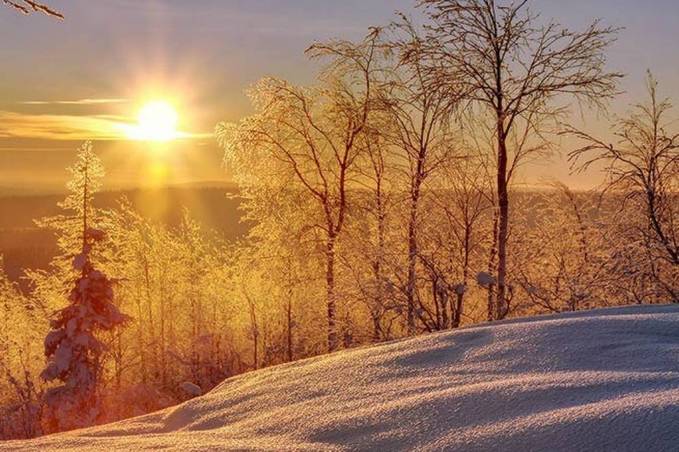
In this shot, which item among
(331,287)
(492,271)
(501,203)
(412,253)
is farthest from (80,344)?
(501,203)

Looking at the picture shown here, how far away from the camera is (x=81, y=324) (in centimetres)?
2169

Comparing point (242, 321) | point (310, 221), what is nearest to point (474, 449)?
point (310, 221)

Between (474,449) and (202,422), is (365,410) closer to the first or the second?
(474,449)

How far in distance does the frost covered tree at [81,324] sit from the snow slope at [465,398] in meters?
15.9

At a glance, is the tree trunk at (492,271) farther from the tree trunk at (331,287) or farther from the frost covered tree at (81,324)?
the frost covered tree at (81,324)

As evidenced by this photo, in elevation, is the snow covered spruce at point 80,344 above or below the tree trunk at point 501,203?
below

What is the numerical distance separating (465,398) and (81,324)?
19.2 m

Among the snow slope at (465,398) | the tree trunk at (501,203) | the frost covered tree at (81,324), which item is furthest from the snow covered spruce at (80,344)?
the snow slope at (465,398)

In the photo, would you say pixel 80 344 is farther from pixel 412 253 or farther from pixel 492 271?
pixel 492 271

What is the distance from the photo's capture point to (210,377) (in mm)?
22984

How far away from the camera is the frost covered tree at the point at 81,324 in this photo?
2156cm

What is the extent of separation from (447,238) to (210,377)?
909 centimetres

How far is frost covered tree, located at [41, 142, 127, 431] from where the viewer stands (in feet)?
70.7

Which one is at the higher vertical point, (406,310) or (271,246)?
(271,246)
